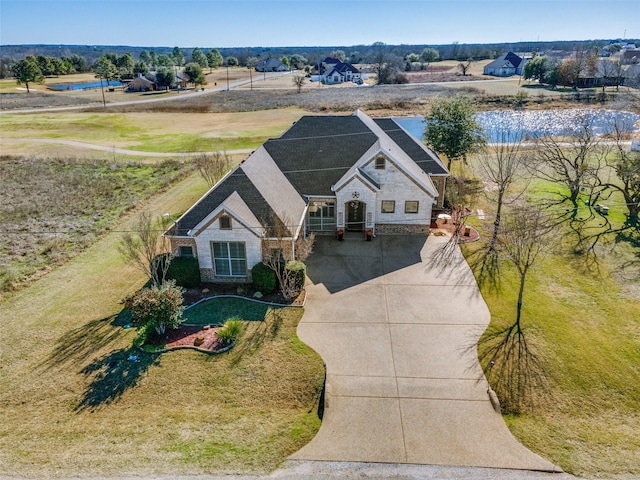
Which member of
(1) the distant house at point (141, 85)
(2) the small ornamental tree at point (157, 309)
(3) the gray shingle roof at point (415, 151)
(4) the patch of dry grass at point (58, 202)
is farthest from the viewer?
(1) the distant house at point (141, 85)

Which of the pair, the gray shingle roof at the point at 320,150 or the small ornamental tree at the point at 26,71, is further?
the small ornamental tree at the point at 26,71

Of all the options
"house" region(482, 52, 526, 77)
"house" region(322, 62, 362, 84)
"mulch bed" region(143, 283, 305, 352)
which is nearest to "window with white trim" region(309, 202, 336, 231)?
"mulch bed" region(143, 283, 305, 352)

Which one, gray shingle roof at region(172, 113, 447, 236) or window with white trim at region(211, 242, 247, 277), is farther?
gray shingle roof at region(172, 113, 447, 236)

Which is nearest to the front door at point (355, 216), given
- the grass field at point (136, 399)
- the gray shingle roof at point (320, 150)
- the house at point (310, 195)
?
the house at point (310, 195)

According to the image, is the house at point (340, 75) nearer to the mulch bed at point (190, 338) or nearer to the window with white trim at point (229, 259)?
the window with white trim at point (229, 259)

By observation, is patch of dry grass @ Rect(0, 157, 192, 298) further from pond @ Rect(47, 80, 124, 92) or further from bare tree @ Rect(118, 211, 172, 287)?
pond @ Rect(47, 80, 124, 92)

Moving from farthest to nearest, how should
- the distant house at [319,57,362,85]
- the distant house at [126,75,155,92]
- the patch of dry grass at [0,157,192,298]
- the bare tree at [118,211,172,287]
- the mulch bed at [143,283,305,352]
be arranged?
the distant house at [319,57,362,85] → the distant house at [126,75,155,92] → the patch of dry grass at [0,157,192,298] → the bare tree at [118,211,172,287] → the mulch bed at [143,283,305,352]

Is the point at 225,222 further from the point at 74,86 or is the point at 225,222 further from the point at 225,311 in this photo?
the point at 74,86

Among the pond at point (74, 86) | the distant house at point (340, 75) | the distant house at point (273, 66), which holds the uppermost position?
the distant house at point (273, 66)
